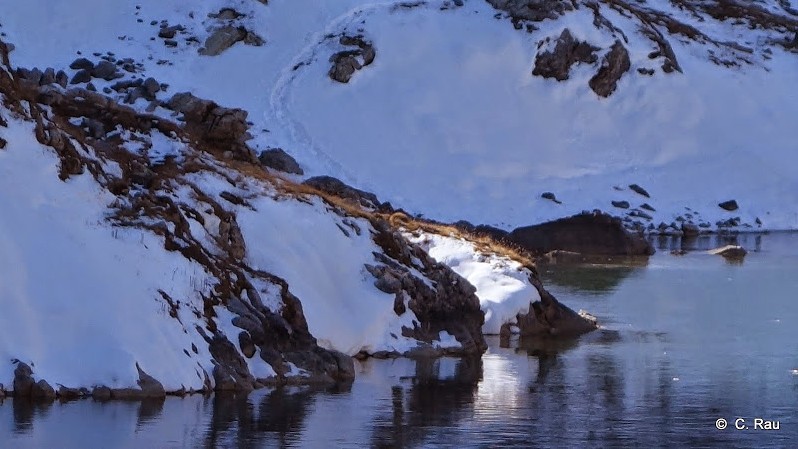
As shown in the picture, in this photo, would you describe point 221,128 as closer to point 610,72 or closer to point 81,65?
point 81,65

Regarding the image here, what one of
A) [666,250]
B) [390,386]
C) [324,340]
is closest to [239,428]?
[390,386]

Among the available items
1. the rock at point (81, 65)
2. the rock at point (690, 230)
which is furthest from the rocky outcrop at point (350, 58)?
the rock at point (690, 230)

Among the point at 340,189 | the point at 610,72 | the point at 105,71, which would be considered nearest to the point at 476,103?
the point at 610,72

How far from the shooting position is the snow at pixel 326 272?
2452 centimetres

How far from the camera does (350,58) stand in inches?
2245

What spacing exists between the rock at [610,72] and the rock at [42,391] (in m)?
42.9

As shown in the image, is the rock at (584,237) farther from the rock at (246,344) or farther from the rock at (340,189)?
the rock at (246,344)

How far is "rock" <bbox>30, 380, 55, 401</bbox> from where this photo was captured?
62.5 ft

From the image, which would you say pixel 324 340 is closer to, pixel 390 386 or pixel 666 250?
pixel 390 386

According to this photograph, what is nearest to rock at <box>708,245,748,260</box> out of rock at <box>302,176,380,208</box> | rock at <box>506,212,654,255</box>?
rock at <box>506,212,654,255</box>

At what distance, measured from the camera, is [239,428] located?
18.4 m

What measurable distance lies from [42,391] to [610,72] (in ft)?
144

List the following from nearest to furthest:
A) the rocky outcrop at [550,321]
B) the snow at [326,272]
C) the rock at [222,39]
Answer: the snow at [326,272] → the rocky outcrop at [550,321] → the rock at [222,39]

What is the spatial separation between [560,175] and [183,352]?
3653 cm
